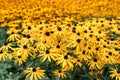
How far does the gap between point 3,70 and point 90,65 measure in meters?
1.24

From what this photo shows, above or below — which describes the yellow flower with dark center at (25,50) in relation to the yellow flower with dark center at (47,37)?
below

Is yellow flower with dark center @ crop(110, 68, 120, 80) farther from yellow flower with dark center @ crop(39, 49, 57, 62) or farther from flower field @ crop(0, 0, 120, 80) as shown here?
yellow flower with dark center @ crop(39, 49, 57, 62)

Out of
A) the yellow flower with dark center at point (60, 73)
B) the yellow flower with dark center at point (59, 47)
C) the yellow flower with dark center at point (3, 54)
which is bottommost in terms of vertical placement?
the yellow flower with dark center at point (60, 73)

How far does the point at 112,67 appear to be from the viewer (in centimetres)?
476

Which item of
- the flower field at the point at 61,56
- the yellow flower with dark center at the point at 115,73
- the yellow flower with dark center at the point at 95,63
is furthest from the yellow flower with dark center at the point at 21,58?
the yellow flower with dark center at the point at 115,73

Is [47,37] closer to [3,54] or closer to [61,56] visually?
[61,56]

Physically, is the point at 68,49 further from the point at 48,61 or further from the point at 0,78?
the point at 0,78

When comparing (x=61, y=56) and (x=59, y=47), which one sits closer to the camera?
(x=61, y=56)

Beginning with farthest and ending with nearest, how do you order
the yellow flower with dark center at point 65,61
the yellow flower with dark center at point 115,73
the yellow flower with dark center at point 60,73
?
the yellow flower with dark center at point 115,73
the yellow flower with dark center at point 60,73
the yellow flower with dark center at point 65,61

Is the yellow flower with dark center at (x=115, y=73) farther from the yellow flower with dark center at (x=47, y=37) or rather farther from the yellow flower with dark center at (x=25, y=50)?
the yellow flower with dark center at (x=25, y=50)

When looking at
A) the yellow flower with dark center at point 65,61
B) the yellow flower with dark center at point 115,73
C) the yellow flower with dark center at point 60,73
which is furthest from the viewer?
the yellow flower with dark center at point 115,73

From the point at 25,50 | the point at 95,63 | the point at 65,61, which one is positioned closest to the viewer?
the point at 65,61

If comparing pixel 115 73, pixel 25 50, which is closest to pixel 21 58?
pixel 25 50

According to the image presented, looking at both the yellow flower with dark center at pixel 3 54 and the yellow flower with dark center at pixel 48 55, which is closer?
the yellow flower with dark center at pixel 48 55
